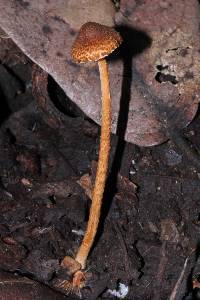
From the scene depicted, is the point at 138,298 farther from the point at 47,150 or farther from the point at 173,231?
the point at 47,150

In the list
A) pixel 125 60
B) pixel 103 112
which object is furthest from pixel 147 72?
pixel 103 112

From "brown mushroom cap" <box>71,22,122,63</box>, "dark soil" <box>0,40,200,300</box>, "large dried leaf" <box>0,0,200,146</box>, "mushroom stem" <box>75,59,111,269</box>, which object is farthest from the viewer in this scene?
"large dried leaf" <box>0,0,200,146</box>

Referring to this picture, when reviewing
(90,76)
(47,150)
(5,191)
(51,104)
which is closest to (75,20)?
(90,76)

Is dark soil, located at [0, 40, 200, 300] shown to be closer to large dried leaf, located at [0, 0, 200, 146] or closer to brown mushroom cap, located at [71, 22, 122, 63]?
large dried leaf, located at [0, 0, 200, 146]

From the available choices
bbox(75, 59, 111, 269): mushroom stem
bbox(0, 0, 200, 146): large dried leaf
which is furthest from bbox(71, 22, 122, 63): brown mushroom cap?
bbox(0, 0, 200, 146): large dried leaf

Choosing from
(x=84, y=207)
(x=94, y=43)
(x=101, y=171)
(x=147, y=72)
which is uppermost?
(x=94, y=43)

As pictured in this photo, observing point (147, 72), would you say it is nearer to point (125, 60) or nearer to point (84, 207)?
point (125, 60)

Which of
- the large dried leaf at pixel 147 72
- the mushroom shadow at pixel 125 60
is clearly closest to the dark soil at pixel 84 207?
the mushroom shadow at pixel 125 60
